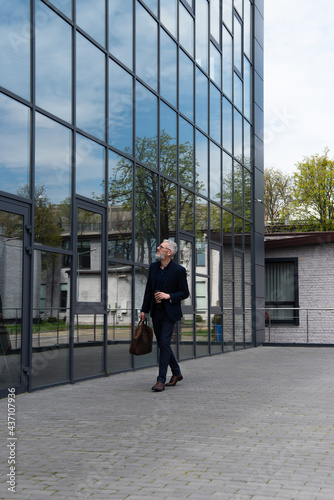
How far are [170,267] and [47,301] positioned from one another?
65.8 inches

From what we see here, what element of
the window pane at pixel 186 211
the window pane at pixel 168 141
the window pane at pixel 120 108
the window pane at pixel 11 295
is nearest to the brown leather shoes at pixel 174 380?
the window pane at pixel 11 295

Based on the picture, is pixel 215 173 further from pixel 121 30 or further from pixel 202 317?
pixel 121 30

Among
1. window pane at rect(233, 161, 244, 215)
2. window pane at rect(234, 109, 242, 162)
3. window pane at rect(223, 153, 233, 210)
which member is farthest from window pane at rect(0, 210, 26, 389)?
window pane at rect(234, 109, 242, 162)

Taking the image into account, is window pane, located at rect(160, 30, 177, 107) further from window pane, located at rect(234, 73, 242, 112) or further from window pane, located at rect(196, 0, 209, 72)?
window pane, located at rect(234, 73, 242, 112)

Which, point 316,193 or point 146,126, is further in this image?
point 316,193

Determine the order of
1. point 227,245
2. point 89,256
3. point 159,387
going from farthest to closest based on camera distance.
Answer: point 227,245 → point 89,256 → point 159,387

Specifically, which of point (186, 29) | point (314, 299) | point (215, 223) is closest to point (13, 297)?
point (186, 29)

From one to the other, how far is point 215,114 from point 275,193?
92.7 feet

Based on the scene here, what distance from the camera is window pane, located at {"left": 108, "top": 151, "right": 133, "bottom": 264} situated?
11.1m

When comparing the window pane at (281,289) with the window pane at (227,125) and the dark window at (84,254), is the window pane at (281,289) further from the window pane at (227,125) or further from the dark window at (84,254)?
the dark window at (84,254)

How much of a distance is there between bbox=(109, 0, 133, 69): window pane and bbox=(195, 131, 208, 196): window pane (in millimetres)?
4146

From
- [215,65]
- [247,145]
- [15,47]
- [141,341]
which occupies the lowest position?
[141,341]

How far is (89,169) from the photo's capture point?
10383mm

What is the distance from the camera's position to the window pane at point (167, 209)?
13.5m
